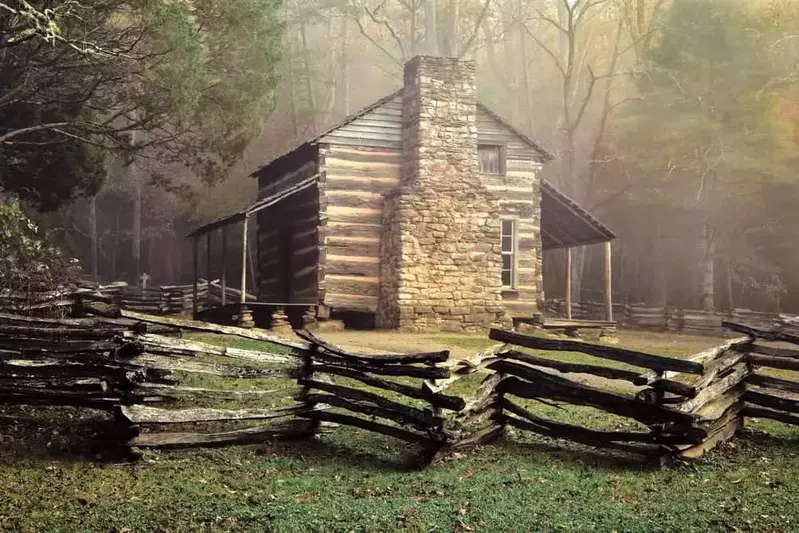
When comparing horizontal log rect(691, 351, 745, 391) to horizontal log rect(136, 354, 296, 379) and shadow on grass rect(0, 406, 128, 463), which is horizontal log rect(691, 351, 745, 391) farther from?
shadow on grass rect(0, 406, 128, 463)

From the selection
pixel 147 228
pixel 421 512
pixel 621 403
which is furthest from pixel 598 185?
pixel 421 512

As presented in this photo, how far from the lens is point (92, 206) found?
113ft

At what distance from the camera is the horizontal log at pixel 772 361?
28.5 feet

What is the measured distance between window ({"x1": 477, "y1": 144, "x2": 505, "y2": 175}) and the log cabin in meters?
0.03

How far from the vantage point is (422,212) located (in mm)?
18891

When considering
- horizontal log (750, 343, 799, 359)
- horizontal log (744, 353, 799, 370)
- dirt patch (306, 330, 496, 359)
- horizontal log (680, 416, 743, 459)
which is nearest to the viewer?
horizontal log (680, 416, 743, 459)

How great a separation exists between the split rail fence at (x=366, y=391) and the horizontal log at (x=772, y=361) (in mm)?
11

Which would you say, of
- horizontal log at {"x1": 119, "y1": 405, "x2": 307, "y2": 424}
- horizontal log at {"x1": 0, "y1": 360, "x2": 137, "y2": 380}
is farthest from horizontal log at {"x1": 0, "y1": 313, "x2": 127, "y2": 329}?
horizontal log at {"x1": 119, "y1": 405, "x2": 307, "y2": 424}

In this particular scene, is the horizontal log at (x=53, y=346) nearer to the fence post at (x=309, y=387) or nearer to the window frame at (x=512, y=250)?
the fence post at (x=309, y=387)

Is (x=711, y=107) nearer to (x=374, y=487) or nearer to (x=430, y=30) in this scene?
(x=430, y=30)

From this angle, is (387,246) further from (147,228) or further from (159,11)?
(147,228)

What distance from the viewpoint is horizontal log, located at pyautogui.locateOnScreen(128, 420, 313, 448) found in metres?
7.28

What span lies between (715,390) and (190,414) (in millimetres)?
5318

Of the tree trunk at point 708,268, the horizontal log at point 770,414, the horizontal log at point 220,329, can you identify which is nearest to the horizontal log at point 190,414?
the horizontal log at point 220,329
